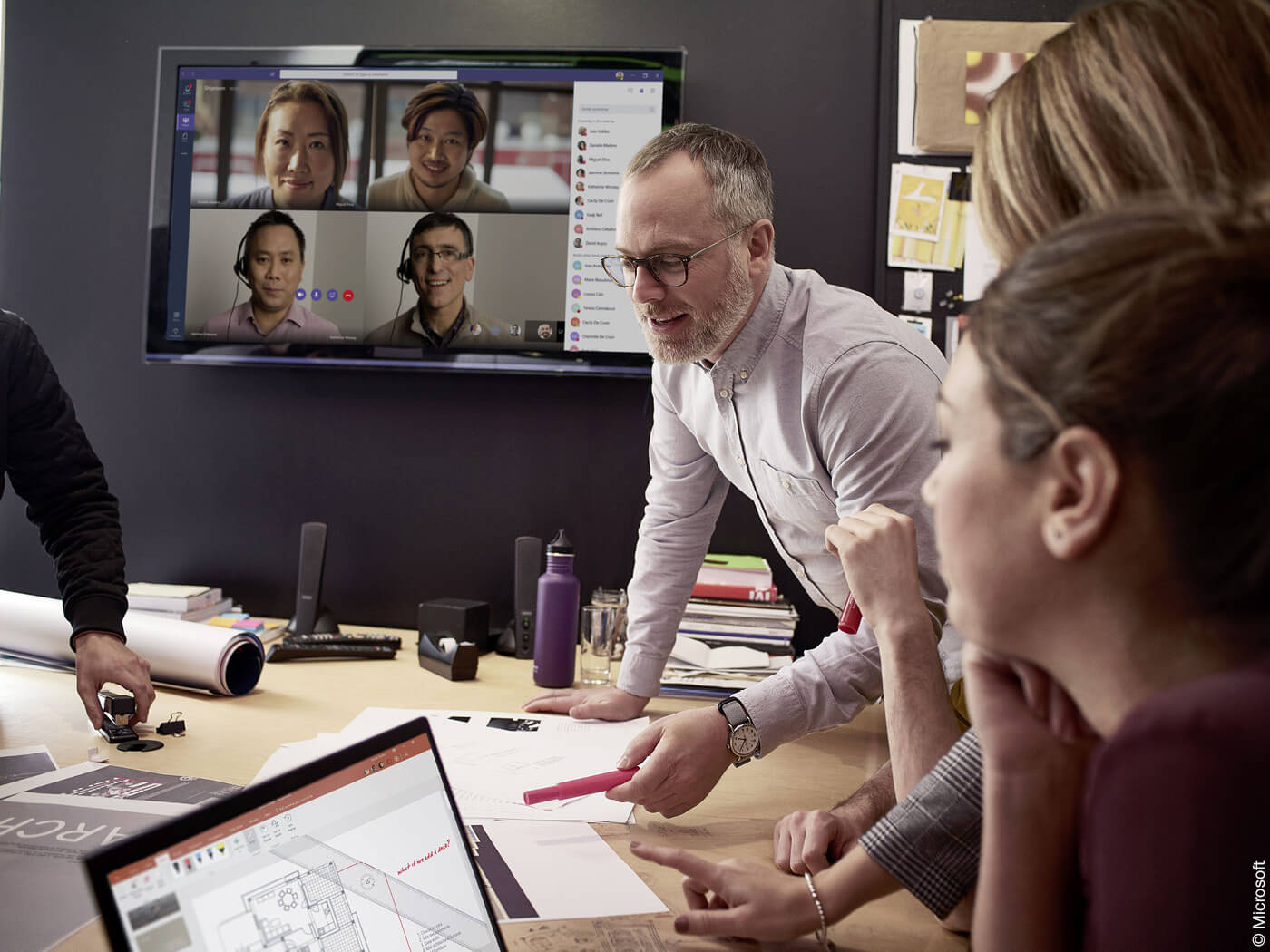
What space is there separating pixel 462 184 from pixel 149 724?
1266 mm

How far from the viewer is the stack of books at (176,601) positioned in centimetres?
200

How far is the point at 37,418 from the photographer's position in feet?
5.40

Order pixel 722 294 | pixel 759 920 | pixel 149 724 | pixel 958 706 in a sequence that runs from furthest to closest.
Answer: pixel 722 294 < pixel 149 724 < pixel 958 706 < pixel 759 920

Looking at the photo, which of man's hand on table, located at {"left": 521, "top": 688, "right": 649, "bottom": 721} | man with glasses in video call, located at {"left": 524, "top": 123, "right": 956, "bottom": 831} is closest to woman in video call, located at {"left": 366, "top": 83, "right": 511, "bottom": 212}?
man with glasses in video call, located at {"left": 524, "top": 123, "right": 956, "bottom": 831}

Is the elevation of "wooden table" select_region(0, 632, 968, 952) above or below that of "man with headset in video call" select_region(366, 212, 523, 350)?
below

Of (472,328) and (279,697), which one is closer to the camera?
(279,697)

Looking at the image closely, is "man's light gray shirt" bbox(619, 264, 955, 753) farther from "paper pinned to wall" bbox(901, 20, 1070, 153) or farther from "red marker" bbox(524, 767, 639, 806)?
"paper pinned to wall" bbox(901, 20, 1070, 153)

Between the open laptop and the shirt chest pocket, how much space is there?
0.85 metres

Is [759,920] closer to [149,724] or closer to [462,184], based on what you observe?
[149,724]

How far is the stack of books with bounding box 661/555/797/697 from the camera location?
1.66 m

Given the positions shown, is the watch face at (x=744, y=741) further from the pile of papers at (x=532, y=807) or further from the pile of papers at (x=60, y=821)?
the pile of papers at (x=60, y=821)

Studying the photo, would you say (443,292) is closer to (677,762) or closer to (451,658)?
(451,658)

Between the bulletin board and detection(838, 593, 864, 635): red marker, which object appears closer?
detection(838, 593, 864, 635): red marker

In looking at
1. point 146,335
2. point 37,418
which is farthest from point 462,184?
point 37,418
